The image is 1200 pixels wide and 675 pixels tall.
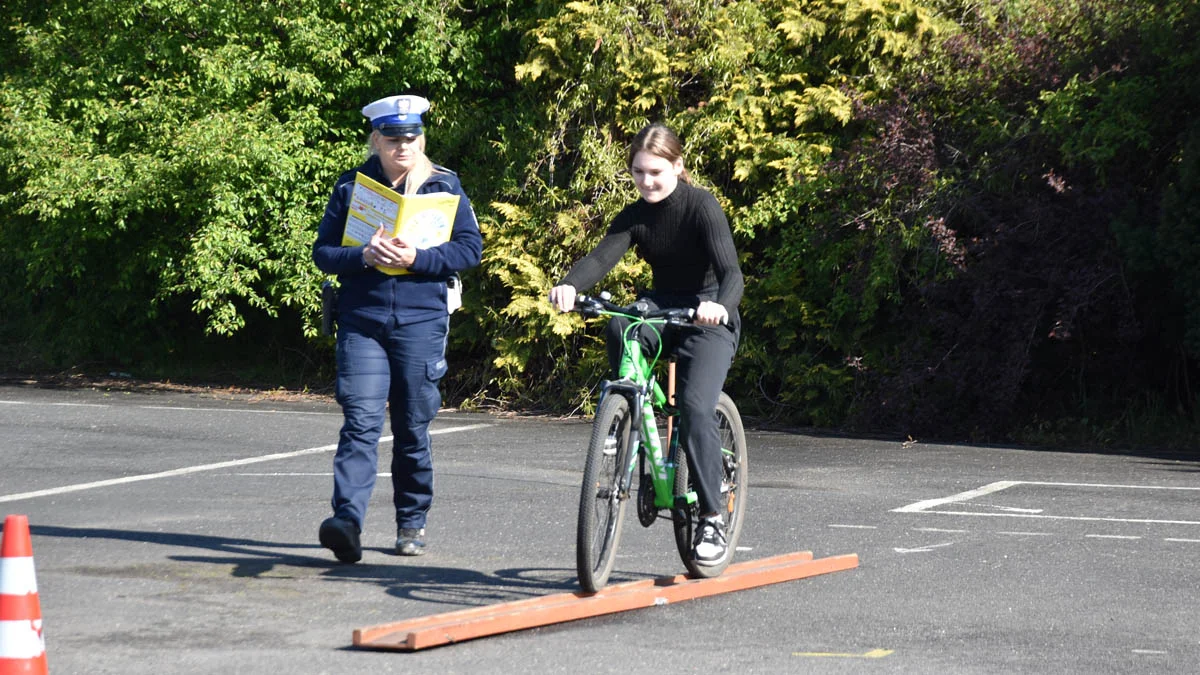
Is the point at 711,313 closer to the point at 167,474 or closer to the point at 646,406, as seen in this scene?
the point at 646,406

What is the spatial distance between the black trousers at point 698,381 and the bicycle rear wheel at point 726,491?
0.09 metres

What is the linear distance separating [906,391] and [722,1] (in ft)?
15.6

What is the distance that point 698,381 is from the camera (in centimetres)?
648

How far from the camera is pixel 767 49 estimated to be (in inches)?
605

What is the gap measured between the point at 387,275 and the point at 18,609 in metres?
2.99

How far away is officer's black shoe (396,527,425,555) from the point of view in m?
7.47

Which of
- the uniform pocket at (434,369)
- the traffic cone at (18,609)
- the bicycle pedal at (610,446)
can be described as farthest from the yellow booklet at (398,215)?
the traffic cone at (18,609)

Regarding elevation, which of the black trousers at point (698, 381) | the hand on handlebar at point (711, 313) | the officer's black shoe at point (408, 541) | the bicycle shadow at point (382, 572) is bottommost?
the bicycle shadow at point (382, 572)

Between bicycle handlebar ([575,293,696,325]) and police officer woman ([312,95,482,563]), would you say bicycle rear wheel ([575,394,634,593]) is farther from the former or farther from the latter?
police officer woman ([312,95,482,563])

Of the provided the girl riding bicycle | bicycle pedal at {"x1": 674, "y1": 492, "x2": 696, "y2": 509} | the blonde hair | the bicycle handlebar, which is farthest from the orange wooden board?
the blonde hair

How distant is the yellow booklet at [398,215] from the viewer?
278 inches

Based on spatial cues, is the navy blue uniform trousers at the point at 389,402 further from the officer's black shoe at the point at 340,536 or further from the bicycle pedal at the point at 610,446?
the bicycle pedal at the point at 610,446

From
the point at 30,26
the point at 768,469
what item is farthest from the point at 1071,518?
the point at 30,26

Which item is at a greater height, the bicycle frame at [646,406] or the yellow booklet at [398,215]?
the yellow booklet at [398,215]
